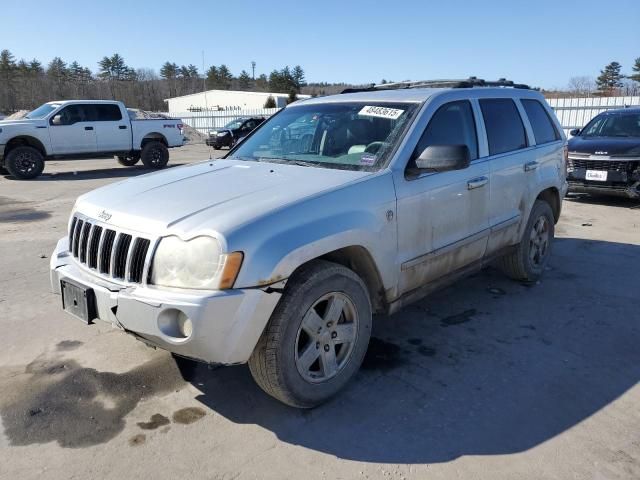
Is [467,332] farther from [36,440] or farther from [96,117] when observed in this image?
[96,117]

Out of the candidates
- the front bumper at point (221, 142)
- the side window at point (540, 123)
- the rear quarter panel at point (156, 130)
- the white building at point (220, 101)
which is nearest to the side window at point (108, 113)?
the rear quarter panel at point (156, 130)

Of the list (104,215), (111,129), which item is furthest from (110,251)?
(111,129)

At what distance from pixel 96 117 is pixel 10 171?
9.13 ft

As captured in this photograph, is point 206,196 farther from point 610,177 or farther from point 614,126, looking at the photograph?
point 614,126

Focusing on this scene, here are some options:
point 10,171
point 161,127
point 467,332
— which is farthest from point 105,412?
point 161,127

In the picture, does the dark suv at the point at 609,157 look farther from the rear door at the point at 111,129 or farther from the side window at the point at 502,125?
the rear door at the point at 111,129

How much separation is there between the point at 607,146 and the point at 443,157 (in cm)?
720

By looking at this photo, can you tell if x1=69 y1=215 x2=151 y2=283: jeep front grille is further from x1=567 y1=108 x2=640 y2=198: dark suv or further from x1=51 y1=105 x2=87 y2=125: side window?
x1=51 y1=105 x2=87 y2=125: side window

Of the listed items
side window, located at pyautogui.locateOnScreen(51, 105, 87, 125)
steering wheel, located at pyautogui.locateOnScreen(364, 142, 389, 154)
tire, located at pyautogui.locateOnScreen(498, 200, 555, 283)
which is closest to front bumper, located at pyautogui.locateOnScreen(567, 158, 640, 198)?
tire, located at pyautogui.locateOnScreen(498, 200, 555, 283)

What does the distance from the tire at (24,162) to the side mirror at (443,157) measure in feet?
44.5

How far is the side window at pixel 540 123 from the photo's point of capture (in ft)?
16.5

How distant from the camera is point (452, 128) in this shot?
3.95 metres

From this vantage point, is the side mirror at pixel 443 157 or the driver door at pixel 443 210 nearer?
the side mirror at pixel 443 157

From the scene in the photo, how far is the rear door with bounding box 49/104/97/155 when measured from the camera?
46.9ft
